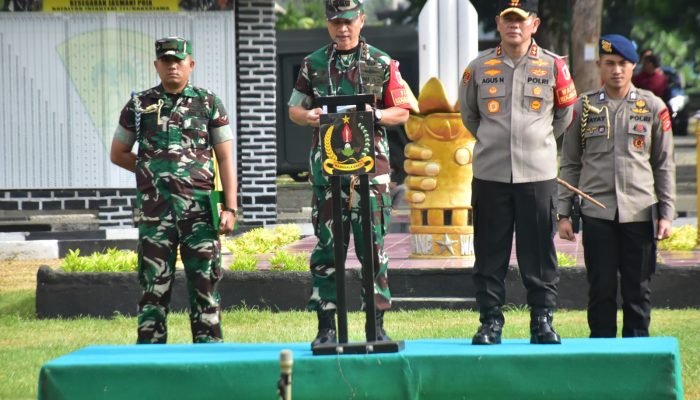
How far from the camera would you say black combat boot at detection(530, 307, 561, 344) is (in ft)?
22.1

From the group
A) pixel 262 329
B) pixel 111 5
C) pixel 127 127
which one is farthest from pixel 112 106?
pixel 127 127

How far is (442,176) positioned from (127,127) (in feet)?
14.6

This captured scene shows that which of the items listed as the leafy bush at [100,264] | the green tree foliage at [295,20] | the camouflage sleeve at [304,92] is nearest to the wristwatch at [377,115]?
the camouflage sleeve at [304,92]

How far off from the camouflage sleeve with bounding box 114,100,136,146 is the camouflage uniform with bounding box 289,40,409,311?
1217 millimetres

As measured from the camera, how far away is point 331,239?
273 inches

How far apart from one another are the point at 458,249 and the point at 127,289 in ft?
9.08

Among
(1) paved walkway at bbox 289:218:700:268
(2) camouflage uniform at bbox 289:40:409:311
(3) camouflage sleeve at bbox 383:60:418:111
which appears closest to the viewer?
(2) camouflage uniform at bbox 289:40:409:311

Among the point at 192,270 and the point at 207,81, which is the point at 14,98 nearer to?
the point at 207,81

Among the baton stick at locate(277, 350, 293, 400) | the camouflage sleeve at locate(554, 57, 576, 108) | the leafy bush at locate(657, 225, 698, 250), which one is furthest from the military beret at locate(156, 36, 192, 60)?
the leafy bush at locate(657, 225, 698, 250)

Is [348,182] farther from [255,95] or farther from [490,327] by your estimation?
[255,95]

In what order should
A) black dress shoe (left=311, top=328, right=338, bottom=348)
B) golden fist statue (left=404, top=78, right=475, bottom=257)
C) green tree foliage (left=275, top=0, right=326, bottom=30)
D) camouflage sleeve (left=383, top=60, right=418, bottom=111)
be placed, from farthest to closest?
1. green tree foliage (left=275, top=0, right=326, bottom=30)
2. golden fist statue (left=404, top=78, right=475, bottom=257)
3. camouflage sleeve (left=383, top=60, right=418, bottom=111)
4. black dress shoe (left=311, top=328, right=338, bottom=348)

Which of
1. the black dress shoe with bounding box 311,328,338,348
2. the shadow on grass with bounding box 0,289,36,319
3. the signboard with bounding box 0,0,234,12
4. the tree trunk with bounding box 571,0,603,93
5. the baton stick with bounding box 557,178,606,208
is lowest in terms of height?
the shadow on grass with bounding box 0,289,36,319

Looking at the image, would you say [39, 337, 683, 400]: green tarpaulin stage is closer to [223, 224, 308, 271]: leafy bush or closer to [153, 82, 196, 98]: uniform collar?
[153, 82, 196, 98]: uniform collar

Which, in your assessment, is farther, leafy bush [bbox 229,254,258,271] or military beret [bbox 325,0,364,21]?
leafy bush [bbox 229,254,258,271]
